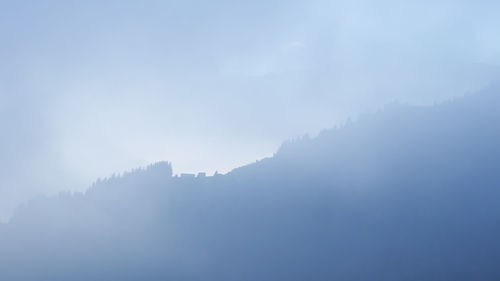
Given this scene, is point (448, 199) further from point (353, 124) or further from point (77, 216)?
point (77, 216)

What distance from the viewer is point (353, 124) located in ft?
429

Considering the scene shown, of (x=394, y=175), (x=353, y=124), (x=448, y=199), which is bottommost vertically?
(x=448, y=199)

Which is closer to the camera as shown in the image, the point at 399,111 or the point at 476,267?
the point at 476,267

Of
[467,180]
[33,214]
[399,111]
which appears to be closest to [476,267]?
[467,180]

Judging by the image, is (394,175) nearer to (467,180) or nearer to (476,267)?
(467,180)

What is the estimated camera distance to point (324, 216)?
116125 millimetres

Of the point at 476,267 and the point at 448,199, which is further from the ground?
the point at 448,199

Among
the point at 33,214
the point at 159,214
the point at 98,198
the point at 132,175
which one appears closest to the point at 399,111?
the point at 159,214

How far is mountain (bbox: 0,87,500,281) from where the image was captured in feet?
332

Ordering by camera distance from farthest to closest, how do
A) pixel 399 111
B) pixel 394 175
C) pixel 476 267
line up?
pixel 399 111, pixel 394 175, pixel 476 267

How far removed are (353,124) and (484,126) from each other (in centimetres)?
3047

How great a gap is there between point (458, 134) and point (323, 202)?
108 feet

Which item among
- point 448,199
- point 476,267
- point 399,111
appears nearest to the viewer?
point 476,267

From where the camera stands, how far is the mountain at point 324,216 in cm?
10119
